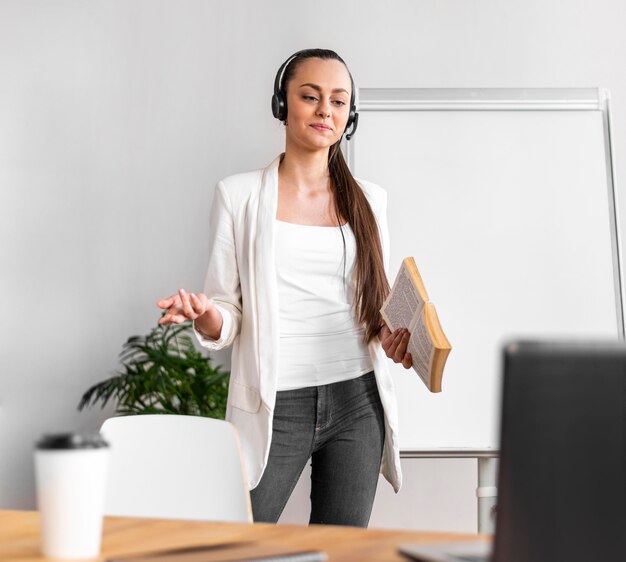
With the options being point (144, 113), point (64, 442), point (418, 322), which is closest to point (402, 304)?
point (418, 322)

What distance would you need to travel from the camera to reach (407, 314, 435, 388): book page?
1479 mm

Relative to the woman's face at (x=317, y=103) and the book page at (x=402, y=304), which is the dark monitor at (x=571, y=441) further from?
the woman's face at (x=317, y=103)

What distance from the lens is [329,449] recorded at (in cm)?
Answer: 168

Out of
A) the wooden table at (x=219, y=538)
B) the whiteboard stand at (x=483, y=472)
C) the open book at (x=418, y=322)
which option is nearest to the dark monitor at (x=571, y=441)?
the wooden table at (x=219, y=538)

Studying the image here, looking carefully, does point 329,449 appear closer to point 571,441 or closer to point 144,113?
point 571,441

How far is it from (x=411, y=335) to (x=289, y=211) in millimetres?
437

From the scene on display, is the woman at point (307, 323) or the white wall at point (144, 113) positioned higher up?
the white wall at point (144, 113)

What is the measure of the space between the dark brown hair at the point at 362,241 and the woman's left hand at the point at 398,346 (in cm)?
9

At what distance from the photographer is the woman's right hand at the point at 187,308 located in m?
1.50

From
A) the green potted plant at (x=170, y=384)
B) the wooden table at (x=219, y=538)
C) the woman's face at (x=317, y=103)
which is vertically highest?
the woman's face at (x=317, y=103)

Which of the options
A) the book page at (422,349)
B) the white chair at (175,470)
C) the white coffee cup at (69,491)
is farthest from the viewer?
the book page at (422,349)

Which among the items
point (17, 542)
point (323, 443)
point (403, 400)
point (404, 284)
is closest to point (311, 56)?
point (404, 284)

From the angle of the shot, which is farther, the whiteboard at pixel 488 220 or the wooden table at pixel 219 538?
the whiteboard at pixel 488 220

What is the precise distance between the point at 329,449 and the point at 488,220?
1.13 meters
